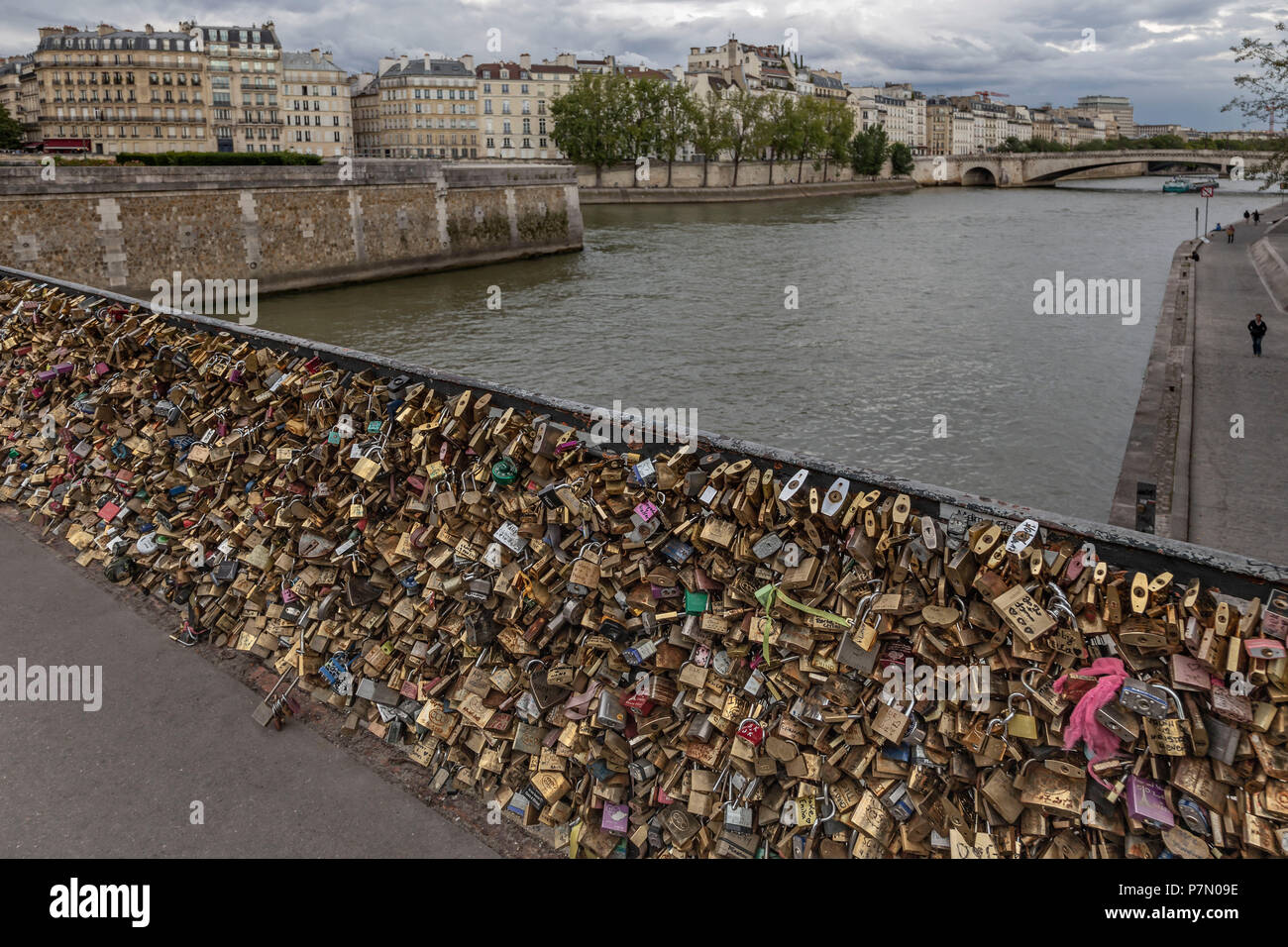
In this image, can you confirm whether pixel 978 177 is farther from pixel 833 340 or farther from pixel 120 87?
pixel 833 340

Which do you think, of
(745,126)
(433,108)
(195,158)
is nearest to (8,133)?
(195,158)

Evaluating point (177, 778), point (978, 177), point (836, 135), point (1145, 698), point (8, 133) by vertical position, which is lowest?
point (177, 778)

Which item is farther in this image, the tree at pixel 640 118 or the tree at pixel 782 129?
the tree at pixel 782 129

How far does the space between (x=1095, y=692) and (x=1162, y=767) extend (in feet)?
0.82

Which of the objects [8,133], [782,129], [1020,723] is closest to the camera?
[1020,723]

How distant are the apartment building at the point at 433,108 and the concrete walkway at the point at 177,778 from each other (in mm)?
82554

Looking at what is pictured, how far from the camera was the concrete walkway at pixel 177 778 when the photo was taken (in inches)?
141

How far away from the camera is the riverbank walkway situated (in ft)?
24.3

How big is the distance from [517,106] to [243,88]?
72.5 ft

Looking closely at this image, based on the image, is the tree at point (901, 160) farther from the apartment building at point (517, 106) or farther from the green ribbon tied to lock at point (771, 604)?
the green ribbon tied to lock at point (771, 604)


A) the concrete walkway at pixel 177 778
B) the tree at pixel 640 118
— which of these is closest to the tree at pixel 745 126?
the tree at pixel 640 118

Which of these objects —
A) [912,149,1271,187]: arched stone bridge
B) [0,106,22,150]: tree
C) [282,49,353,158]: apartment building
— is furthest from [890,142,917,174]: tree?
[0,106,22,150]: tree

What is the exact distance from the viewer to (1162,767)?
2.69 metres

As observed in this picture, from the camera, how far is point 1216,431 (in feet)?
33.0
